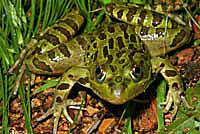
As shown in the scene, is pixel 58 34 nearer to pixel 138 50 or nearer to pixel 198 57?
pixel 138 50

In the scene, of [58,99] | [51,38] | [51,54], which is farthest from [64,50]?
[58,99]

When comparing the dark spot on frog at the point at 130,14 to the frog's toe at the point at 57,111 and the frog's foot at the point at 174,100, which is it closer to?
the frog's foot at the point at 174,100

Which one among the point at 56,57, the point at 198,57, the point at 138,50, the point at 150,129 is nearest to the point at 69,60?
the point at 56,57

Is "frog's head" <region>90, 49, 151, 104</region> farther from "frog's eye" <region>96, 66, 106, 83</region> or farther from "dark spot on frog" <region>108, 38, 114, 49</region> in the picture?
"dark spot on frog" <region>108, 38, 114, 49</region>

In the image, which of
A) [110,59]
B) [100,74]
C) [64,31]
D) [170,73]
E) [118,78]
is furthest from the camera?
[64,31]

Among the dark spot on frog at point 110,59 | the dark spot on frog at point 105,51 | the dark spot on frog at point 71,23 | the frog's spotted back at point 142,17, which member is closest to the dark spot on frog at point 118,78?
the dark spot on frog at point 110,59

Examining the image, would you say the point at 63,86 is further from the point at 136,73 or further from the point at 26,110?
the point at 136,73
